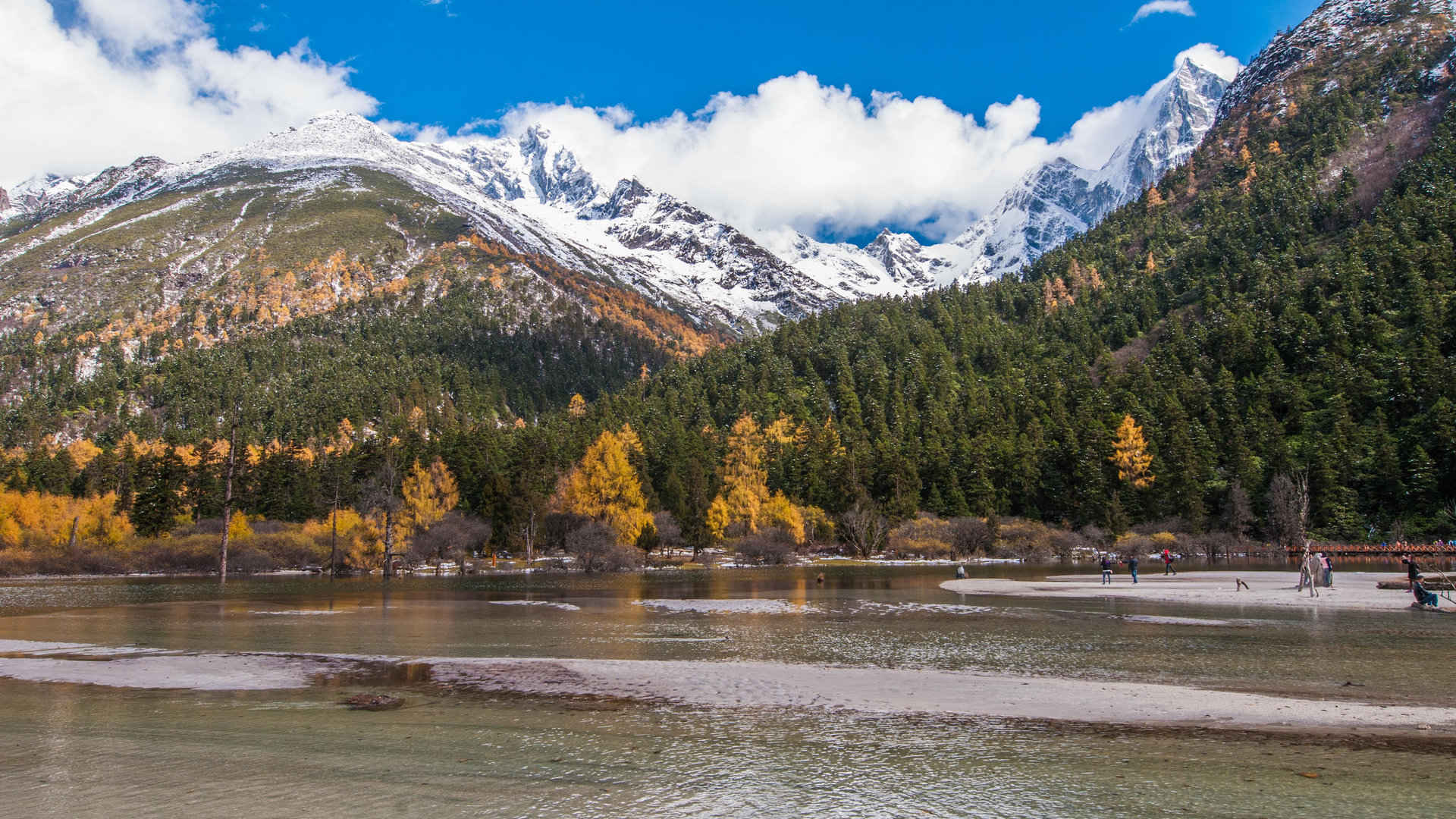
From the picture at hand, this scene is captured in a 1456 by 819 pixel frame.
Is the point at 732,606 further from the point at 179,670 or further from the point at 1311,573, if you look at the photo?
the point at 1311,573

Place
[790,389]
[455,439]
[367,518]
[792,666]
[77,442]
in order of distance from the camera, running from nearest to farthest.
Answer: [792,666]
[367,518]
[455,439]
[790,389]
[77,442]

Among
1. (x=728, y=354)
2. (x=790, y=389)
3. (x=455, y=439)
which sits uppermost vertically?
(x=728, y=354)

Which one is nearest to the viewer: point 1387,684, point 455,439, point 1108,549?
point 1387,684

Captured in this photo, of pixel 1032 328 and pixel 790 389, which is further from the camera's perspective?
pixel 1032 328

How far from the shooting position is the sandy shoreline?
13.8 meters

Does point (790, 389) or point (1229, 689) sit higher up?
point (790, 389)

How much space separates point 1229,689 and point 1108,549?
82316mm

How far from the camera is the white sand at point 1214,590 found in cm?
3378

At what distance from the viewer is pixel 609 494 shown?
8912 centimetres

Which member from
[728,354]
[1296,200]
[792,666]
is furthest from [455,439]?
[1296,200]

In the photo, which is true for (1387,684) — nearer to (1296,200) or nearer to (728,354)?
(728,354)

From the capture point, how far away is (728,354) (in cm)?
16788

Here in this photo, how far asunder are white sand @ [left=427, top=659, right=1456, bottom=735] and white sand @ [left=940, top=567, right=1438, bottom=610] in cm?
2153

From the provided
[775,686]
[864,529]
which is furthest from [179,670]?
[864,529]
